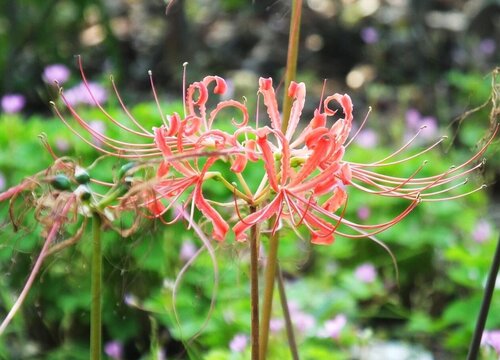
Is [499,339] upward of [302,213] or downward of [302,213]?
downward

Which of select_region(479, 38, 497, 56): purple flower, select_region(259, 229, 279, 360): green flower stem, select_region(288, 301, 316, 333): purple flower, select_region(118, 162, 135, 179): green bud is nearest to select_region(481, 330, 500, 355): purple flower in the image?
select_region(288, 301, 316, 333): purple flower

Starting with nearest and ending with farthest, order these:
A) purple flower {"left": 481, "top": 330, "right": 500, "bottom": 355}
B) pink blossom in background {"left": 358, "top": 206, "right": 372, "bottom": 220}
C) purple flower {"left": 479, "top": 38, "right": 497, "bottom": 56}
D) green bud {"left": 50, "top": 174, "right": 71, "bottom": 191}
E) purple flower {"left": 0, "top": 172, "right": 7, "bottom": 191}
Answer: green bud {"left": 50, "top": 174, "right": 71, "bottom": 191}
purple flower {"left": 481, "top": 330, "right": 500, "bottom": 355}
purple flower {"left": 0, "top": 172, "right": 7, "bottom": 191}
pink blossom in background {"left": 358, "top": 206, "right": 372, "bottom": 220}
purple flower {"left": 479, "top": 38, "right": 497, "bottom": 56}

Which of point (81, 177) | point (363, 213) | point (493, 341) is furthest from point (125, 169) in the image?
point (363, 213)

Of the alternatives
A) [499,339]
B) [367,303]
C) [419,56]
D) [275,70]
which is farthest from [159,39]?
[499,339]

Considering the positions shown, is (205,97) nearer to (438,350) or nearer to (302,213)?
(302,213)

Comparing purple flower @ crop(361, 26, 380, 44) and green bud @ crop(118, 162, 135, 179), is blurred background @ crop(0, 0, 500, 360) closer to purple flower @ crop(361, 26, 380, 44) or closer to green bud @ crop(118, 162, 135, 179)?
purple flower @ crop(361, 26, 380, 44)

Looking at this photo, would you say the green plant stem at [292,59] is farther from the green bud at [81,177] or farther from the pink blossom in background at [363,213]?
the pink blossom in background at [363,213]
